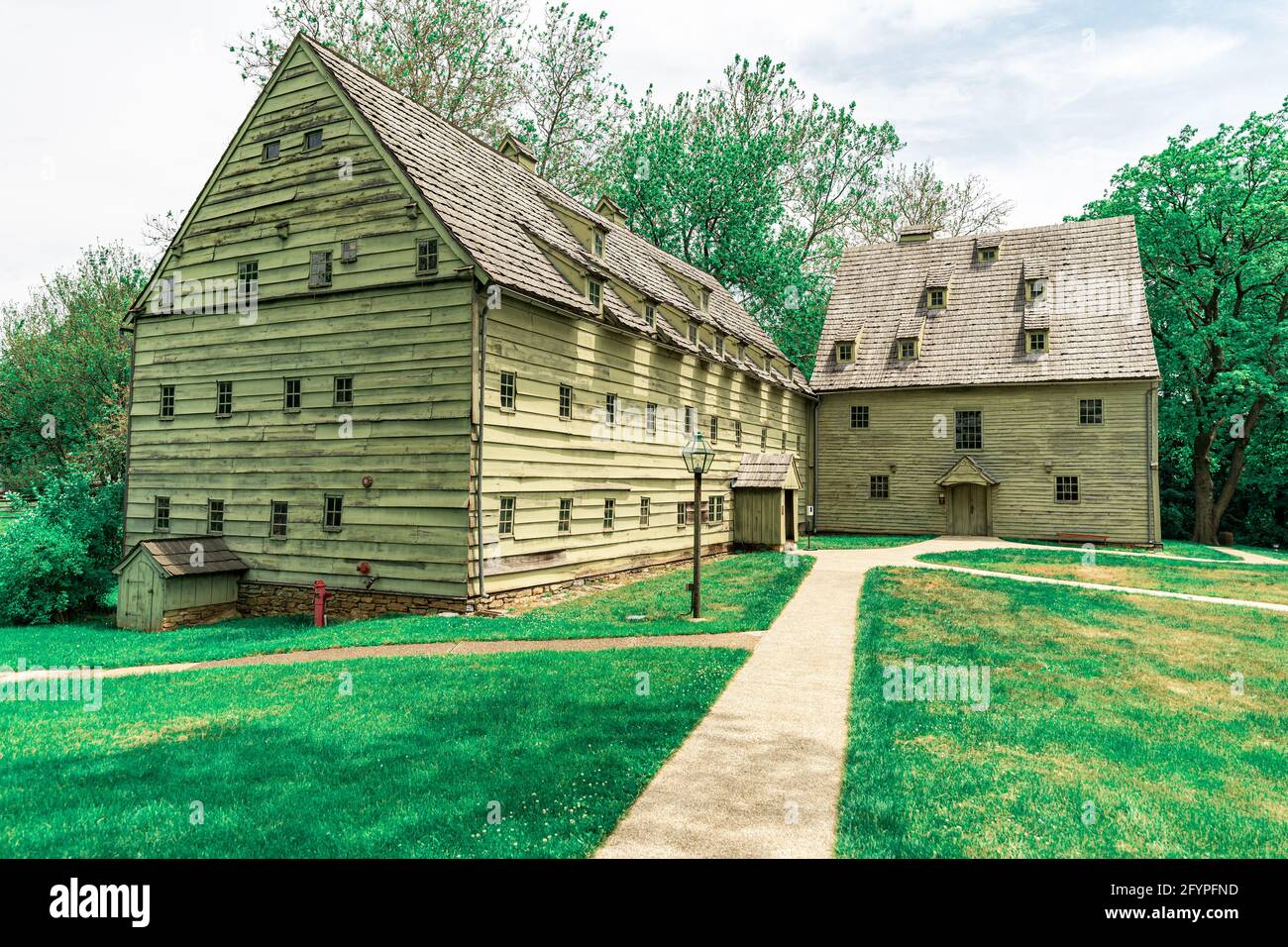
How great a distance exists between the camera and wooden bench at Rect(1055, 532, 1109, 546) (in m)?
29.5

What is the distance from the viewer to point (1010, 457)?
3114 centimetres

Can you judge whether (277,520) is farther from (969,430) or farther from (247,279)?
(969,430)

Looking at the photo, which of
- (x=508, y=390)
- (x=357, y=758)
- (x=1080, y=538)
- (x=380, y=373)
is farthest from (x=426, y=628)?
(x=1080, y=538)

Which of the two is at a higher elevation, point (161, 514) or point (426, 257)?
point (426, 257)

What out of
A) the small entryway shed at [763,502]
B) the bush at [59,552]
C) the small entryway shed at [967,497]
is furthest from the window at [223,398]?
the small entryway shed at [967,497]

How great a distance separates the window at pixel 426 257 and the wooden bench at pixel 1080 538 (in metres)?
27.4

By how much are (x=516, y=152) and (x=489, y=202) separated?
6.52m

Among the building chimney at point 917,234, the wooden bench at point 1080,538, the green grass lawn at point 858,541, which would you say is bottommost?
the green grass lawn at point 858,541

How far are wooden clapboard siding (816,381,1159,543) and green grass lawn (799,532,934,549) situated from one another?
60.9 inches

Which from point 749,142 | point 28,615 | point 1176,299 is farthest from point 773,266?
point 28,615

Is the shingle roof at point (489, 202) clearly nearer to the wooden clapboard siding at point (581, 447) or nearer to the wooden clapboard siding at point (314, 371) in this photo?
the wooden clapboard siding at point (314, 371)

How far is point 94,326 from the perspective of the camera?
126 ft

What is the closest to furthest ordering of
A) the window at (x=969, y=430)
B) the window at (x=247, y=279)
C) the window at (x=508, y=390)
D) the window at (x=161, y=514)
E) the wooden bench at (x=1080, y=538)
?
1. the window at (x=508, y=390)
2. the window at (x=247, y=279)
3. the window at (x=161, y=514)
4. the wooden bench at (x=1080, y=538)
5. the window at (x=969, y=430)

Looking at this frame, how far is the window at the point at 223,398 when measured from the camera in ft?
60.7
